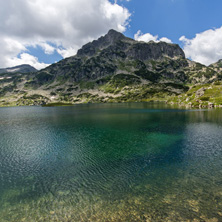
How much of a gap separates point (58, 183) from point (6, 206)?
271 inches

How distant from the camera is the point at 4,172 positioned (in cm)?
2703

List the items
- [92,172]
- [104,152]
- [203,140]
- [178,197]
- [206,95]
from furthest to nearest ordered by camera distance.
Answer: [206,95], [203,140], [104,152], [92,172], [178,197]

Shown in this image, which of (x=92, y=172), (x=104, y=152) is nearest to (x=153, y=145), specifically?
(x=104, y=152)

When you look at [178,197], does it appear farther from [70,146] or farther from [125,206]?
[70,146]

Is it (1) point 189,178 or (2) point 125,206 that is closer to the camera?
(2) point 125,206

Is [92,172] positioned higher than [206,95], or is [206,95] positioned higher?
[206,95]

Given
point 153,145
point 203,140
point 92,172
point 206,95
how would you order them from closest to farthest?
1. point 92,172
2. point 153,145
3. point 203,140
4. point 206,95

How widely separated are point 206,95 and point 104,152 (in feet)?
552

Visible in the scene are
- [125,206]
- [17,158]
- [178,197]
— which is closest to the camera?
[125,206]

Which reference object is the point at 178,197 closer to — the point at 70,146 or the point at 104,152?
the point at 104,152

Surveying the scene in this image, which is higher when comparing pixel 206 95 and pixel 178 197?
pixel 206 95

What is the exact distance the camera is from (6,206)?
58.9 ft

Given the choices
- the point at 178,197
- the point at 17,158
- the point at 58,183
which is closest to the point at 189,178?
the point at 178,197

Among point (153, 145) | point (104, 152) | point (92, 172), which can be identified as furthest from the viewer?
point (153, 145)
